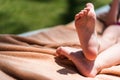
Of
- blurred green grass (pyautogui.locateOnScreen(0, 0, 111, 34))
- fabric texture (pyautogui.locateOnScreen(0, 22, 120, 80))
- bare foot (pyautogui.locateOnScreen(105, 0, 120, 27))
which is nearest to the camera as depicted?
fabric texture (pyautogui.locateOnScreen(0, 22, 120, 80))

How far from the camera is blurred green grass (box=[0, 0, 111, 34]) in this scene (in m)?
2.49

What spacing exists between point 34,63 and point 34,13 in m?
1.33

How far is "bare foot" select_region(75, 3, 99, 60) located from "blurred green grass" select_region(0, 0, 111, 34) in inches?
46.2

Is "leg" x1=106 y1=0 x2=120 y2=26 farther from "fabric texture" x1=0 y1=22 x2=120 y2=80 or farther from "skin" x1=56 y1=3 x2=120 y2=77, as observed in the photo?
"skin" x1=56 y1=3 x2=120 y2=77

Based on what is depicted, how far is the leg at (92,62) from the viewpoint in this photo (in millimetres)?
1350

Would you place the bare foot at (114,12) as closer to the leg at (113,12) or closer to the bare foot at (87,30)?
the leg at (113,12)

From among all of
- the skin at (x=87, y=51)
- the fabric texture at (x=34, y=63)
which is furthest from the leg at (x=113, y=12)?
the skin at (x=87, y=51)

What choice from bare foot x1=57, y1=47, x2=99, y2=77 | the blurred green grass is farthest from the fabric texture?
the blurred green grass

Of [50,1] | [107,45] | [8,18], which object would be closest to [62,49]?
[107,45]

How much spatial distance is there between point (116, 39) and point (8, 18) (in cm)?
105

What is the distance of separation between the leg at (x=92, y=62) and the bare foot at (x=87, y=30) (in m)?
0.05

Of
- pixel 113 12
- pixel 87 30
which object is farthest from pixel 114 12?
pixel 87 30

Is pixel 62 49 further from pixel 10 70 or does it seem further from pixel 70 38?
pixel 70 38

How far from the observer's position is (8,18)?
2.52m
